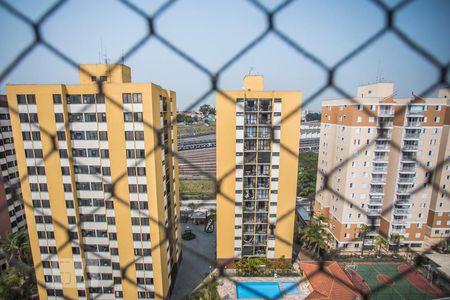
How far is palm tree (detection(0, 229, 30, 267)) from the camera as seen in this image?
16.6ft

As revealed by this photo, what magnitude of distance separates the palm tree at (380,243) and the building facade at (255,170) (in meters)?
2.45

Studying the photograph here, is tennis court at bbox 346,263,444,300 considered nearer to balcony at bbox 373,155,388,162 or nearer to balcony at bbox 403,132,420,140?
balcony at bbox 373,155,388,162

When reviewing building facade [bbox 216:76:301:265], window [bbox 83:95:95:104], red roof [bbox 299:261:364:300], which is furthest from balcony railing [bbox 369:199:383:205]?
window [bbox 83:95:95:104]

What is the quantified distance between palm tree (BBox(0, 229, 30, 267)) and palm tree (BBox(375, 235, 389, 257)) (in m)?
8.10

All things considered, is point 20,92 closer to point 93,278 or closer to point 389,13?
point 93,278

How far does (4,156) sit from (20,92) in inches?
131

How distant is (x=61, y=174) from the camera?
12.8ft

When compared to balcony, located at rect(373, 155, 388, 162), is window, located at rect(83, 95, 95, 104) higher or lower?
higher

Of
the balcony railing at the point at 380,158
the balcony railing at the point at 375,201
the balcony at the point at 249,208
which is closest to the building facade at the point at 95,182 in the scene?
the balcony at the point at 249,208

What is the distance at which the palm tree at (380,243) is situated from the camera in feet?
20.0

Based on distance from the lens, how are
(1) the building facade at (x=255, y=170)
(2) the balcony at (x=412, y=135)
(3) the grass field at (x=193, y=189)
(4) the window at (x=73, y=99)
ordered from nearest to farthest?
(4) the window at (x=73, y=99) < (1) the building facade at (x=255, y=170) < (2) the balcony at (x=412, y=135) < (3) the grass field at (x=193, y=189)

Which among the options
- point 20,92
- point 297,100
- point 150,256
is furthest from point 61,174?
point 297,100

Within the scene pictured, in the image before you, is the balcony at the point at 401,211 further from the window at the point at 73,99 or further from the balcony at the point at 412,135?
the window at the point at 73,99

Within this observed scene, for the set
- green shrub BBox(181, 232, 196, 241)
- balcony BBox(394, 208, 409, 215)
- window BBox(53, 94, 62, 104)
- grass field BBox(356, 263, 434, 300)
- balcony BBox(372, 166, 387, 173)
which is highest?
window BBox(53, 94, 62, 104)
